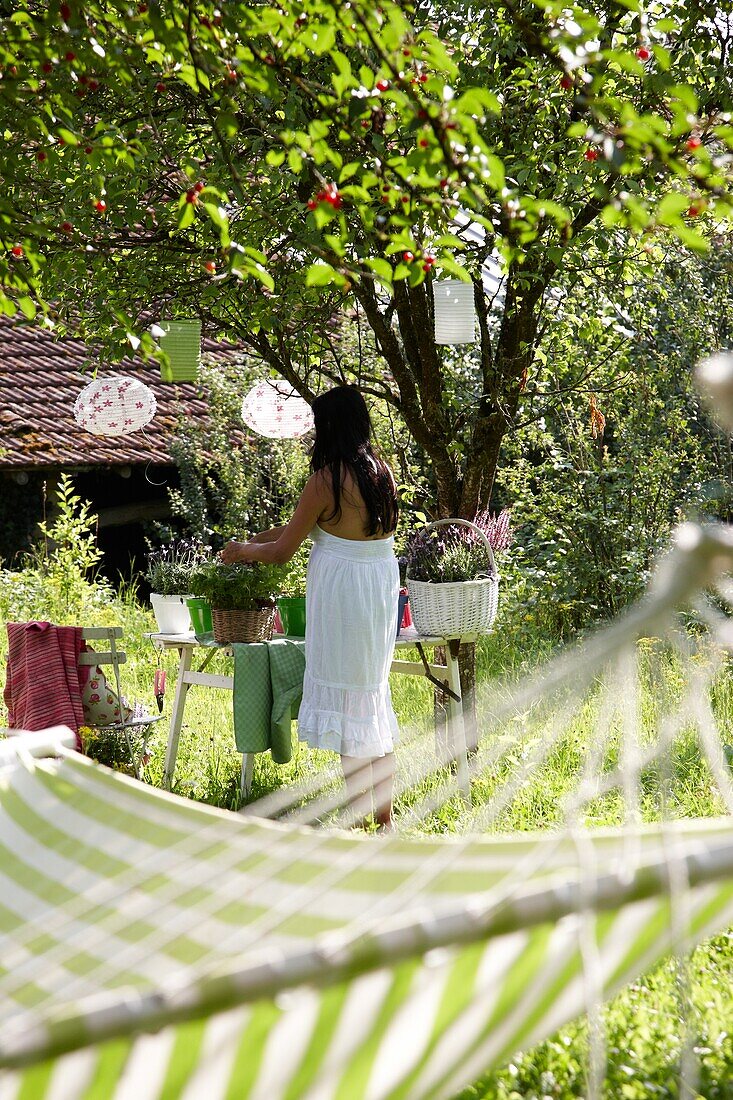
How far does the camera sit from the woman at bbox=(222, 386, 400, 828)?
348 cm

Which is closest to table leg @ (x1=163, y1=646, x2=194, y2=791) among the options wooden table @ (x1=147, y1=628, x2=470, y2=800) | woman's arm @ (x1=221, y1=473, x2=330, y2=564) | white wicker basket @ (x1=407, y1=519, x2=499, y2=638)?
wooden table @ (x1=147, y1=628, x2=470, y2=800)

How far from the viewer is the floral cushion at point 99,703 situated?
4.47 m

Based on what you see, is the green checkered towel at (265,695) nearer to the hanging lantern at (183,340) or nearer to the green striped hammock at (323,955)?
the hanging lantern at (183,340)

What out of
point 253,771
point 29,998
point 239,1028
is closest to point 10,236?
point 29,998

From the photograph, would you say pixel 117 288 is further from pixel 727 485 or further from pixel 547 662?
pixel 727 485

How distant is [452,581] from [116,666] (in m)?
1.34

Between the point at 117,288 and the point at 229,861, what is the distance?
2794 mm

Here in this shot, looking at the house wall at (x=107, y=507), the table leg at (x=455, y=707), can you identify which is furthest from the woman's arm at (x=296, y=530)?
the house wall at (x=107, y=507)

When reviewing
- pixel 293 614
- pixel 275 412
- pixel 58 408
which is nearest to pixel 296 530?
pixel 293 614

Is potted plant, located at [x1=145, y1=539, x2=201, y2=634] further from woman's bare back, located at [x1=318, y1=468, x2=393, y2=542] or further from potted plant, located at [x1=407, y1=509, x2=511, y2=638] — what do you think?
woman's bare back, located at [x1=318, y1=468, x2=393, y2=542]

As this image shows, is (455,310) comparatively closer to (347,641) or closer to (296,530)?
(296,530)

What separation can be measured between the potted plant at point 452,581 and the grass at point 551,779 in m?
0.51

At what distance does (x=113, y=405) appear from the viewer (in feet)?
17.8

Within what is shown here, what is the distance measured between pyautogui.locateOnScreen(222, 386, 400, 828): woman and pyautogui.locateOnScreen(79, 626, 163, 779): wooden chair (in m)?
0.90
